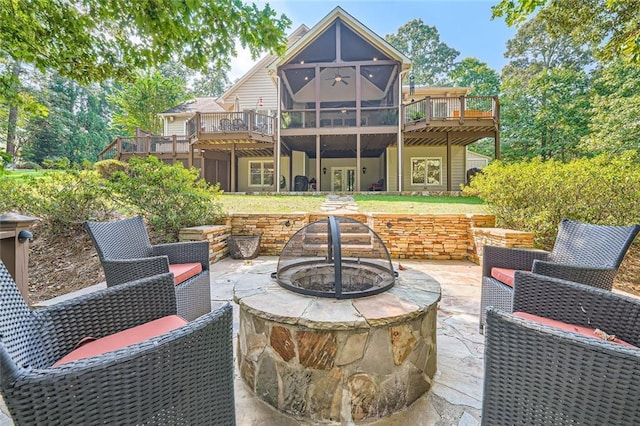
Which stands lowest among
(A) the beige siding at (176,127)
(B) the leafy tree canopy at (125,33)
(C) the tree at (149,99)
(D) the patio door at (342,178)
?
(D) the patio door at (342,178)

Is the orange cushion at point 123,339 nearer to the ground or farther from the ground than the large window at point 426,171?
nearer to the ground

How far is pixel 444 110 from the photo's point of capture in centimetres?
1103

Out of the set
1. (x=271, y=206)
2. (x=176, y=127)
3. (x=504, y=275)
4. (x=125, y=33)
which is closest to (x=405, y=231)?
(x=504, y=275)

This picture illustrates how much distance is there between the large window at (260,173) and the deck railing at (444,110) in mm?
7609

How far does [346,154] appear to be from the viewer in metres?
15.8

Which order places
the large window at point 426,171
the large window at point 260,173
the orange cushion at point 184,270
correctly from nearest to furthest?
the orange cushion at point 184,270 → the large window at point 426,171 → the large window at point 260,173

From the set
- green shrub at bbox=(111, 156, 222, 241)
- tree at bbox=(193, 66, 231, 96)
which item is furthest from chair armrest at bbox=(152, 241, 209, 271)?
tree at bbox=(193, 66, 231, 96)

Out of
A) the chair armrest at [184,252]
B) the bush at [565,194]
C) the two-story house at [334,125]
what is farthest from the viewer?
the two-story house at [334,125]

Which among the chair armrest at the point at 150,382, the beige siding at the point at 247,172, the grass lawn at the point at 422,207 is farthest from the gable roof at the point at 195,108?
the chair armrest at the point at 150,382

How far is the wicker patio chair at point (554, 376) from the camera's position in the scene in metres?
0.93

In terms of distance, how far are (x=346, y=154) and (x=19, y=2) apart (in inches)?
521

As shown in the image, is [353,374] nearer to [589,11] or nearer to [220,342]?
[220,342]

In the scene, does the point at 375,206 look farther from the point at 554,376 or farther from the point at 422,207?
the point at 554,376

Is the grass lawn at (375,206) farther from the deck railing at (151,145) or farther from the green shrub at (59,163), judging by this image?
the deck railing at (151,145)
